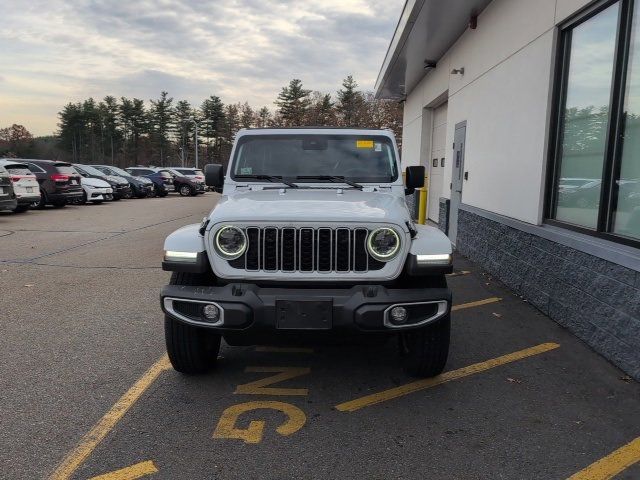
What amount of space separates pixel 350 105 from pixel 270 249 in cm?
6519

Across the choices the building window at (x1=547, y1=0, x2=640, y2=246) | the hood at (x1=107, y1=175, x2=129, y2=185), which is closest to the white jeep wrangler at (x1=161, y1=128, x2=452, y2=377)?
the building window at (x1=547, y1=0, x2=640, y2=246)

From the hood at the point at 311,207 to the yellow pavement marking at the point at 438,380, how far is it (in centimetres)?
123

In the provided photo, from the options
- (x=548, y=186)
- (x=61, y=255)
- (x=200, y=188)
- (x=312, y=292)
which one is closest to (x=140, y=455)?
(x=312, y=292)

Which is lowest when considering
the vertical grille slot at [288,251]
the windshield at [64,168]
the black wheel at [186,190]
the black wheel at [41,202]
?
the black wheel at [186,190]

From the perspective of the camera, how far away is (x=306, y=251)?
3.50 m

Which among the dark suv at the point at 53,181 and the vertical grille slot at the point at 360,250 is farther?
the dark suv at the point at 53,181

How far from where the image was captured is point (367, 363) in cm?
439

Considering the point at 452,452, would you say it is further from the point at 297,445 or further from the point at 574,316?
the point at 574,316

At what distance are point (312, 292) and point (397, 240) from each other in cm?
67

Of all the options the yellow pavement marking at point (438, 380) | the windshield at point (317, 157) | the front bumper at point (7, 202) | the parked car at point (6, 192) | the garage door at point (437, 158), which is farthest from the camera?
the front bumper at point (7, 202)

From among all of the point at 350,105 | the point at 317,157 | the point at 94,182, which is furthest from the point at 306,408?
the point at 350,105

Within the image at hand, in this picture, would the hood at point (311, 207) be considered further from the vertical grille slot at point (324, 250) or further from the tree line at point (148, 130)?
the tree line at point (148, 130)

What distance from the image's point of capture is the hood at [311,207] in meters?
3.50

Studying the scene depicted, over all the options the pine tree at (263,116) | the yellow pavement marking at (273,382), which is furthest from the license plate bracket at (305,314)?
the pine tree at (263,116)
